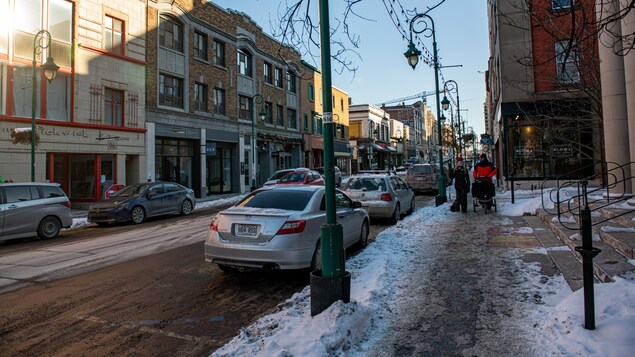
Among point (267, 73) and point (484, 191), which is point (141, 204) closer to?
point (484, 191)

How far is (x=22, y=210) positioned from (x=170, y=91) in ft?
49.6

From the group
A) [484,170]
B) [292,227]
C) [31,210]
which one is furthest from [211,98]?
[292,227]

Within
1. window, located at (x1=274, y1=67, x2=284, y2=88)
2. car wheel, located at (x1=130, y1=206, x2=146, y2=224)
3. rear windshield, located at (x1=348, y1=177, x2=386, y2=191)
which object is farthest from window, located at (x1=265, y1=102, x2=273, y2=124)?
rear windshield, located at (x1=348, y1=177, x2=386, y2=191)

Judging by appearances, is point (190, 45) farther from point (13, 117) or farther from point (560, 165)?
point (560, 165)

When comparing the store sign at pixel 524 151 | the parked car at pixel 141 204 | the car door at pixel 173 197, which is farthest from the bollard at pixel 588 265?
the store sign at pixel 524 151

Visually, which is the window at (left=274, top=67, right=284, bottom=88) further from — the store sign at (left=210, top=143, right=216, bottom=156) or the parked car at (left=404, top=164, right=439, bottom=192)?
the parked car at (left=404, top=164, right=439, bottom=192)

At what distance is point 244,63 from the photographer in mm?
31984

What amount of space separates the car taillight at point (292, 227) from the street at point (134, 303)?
2.87 feet

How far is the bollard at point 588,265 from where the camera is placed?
365cm

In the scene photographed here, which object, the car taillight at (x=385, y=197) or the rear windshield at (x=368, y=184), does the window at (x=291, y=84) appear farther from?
the car taillight at (x=385, y=197)

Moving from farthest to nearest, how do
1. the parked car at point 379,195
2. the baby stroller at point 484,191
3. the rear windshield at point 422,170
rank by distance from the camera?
the rear windshield at point 422,170 < the baby stroller at point 484,191 < the parked car at point 379,195

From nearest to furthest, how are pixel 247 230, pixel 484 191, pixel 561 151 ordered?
pixel 247 230
pixel 484 191
pixel 561 151

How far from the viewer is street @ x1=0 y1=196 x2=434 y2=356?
4359 mm

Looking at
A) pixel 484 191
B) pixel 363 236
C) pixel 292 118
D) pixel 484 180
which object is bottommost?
pixel 363 236
